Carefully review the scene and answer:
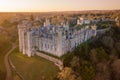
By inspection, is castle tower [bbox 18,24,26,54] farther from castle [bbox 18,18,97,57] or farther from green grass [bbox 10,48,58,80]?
green grass [bbox 10,48,58,80]

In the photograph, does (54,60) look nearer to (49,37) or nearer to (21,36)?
(49,37)

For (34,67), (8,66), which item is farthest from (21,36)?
(34,67)

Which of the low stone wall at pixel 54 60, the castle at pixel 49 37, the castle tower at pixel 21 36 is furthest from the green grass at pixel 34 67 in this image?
the castle tower at pixel 21 36

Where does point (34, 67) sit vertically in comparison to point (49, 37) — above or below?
below

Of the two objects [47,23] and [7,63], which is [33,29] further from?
[7,63]

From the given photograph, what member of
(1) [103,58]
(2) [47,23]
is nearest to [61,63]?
(1) [103,58]
